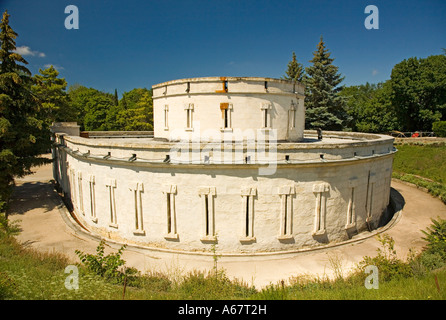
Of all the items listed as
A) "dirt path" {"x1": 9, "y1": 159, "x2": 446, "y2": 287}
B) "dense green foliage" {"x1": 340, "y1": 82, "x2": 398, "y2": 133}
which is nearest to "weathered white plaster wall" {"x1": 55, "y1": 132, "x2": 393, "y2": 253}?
"dirt path" {"x1": 9, "y1": 159, "x2": 446, "y2": 287}

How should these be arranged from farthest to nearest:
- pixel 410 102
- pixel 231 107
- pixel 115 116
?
1. pixel 115 116
2. pixel 410 102
3. pixel 231 107

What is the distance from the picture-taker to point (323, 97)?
44.7 meters

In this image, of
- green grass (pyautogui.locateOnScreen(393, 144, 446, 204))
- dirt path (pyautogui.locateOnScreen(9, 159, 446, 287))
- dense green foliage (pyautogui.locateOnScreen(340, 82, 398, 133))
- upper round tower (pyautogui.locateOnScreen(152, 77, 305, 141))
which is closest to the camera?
dirt path (pyautogui.locateOnScreen(9, 159, 446, 287))

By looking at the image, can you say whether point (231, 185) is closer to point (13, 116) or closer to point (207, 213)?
point (207, 213)

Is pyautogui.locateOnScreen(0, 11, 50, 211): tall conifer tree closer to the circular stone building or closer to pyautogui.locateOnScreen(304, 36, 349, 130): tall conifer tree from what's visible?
the circular stone building

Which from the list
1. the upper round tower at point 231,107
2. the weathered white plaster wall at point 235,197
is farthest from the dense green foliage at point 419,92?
the weathered white plaster wall at point 235,197

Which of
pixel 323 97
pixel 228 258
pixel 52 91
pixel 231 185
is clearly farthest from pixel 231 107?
pixel 52 91

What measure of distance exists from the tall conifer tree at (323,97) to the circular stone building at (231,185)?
85.7 feet

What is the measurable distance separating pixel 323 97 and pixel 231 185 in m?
36.4

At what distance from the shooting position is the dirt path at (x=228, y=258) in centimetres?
1317

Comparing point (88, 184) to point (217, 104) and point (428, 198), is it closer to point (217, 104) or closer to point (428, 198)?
point (217, 104)

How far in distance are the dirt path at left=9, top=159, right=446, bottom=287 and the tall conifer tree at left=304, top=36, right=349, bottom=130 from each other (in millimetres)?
22999

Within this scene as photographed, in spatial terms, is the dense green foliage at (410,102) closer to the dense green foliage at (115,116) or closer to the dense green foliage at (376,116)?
the dense green foliage at (376,116)

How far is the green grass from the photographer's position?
31498 millimetres
